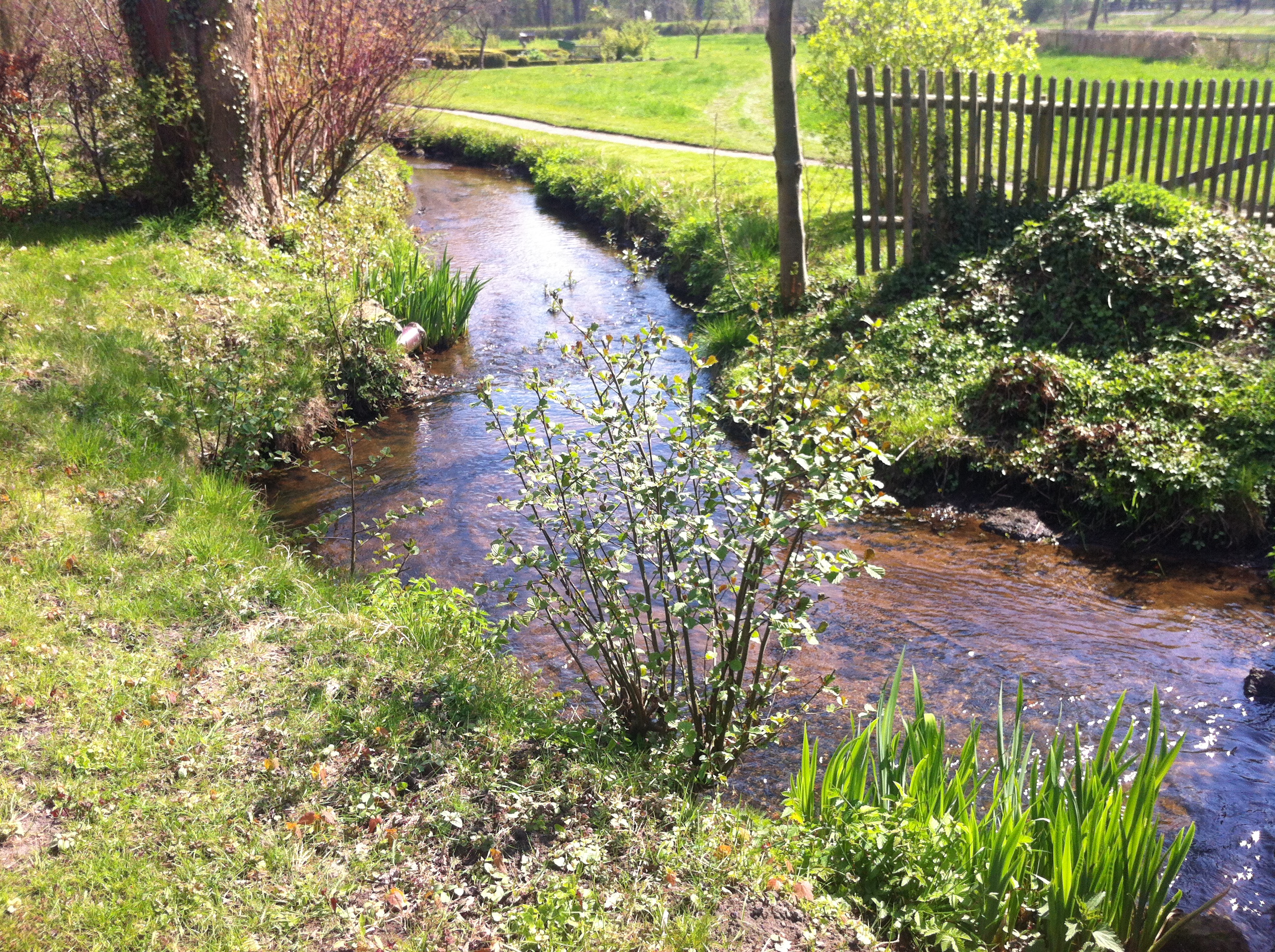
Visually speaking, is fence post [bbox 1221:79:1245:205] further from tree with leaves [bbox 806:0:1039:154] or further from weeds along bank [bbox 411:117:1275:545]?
tree with leaves [bbox 806:0:1039:154]

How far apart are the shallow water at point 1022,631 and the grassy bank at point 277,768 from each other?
884 millimetres

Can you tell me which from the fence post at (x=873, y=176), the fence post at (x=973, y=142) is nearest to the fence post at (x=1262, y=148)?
the fence post at (x=973, y=142)

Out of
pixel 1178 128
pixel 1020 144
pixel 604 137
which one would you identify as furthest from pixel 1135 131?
pixel 604 137

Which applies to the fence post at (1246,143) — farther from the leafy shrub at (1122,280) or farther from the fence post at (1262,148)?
the leafy shrub at (1122,280)

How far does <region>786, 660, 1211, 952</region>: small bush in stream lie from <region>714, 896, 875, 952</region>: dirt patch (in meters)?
Answer: 0.19

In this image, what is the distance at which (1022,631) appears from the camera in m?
5.36

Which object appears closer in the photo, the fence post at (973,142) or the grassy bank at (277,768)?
the grassy bank at (277,768)

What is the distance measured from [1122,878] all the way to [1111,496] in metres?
4.02

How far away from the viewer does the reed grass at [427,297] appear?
10.2 metres

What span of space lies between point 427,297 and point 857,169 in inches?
198

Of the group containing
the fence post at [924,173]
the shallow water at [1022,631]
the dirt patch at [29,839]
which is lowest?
the shallow water at [1022,631]

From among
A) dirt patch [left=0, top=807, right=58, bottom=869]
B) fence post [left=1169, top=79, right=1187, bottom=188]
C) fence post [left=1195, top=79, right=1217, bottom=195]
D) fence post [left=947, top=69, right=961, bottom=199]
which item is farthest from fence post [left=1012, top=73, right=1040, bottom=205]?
dirt patch [left=0, top=807, right=58, bottom=869]

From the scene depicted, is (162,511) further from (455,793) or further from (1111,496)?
(1111,496)

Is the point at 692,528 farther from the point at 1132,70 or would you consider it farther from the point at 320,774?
the point at 1132,70
